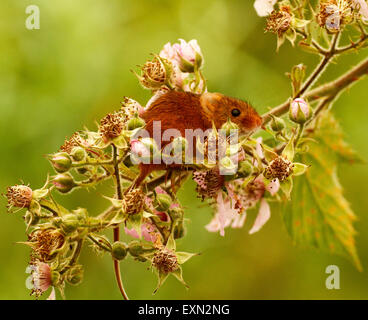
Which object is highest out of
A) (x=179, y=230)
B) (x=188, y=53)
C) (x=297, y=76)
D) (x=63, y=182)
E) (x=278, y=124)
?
(x=188, y=53)

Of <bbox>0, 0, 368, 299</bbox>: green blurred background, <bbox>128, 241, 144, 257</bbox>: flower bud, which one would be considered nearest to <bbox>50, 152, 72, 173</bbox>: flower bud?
<bbox>128, 241, 144, 257</bbox>: flower bud

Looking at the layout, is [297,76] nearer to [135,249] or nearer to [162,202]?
[162,202]

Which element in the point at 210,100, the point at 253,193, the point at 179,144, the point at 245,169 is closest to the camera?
the point at 179,144

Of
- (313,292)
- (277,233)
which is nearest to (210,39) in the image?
(277,233)

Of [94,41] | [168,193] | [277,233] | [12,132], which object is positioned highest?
[94,41]

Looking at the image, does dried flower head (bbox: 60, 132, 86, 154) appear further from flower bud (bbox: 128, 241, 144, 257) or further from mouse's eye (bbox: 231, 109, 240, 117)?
mouse's eye (bbox: 231, 109, 240, 117)

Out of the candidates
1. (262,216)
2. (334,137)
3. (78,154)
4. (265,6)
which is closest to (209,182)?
(78,154)

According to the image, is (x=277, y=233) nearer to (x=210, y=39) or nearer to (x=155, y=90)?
(x=210, y=39)
